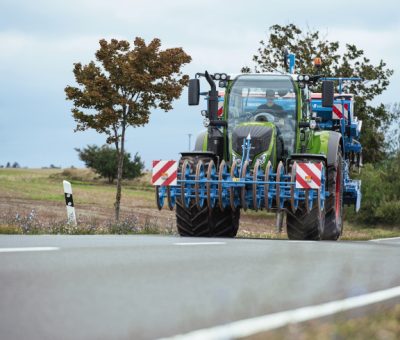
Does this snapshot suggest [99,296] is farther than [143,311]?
Yes

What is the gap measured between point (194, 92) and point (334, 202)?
358cm

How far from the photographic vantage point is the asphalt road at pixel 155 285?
4.28 m

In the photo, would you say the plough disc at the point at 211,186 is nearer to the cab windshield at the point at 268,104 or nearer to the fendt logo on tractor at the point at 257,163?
the fendt logo on tractor at the point at 257,163

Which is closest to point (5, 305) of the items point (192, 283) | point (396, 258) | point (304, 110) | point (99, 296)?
point (99, 296)

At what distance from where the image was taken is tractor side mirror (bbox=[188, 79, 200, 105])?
1538 centimetres

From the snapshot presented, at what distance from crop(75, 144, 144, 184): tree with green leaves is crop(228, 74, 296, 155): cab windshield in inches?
1959

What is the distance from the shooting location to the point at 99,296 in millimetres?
5059

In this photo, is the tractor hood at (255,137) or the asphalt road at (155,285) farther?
the tractor hood at (255,137)

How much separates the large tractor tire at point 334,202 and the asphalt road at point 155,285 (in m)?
7.22

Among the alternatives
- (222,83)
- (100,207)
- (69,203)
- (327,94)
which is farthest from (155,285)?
(100,207)

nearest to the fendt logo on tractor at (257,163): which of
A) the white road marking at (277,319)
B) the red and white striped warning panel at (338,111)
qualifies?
the red and white striped warning panel at (338,111)

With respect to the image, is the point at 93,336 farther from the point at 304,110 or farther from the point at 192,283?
the point at 304,110

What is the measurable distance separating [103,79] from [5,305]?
25375mm

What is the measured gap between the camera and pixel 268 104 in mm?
16234
